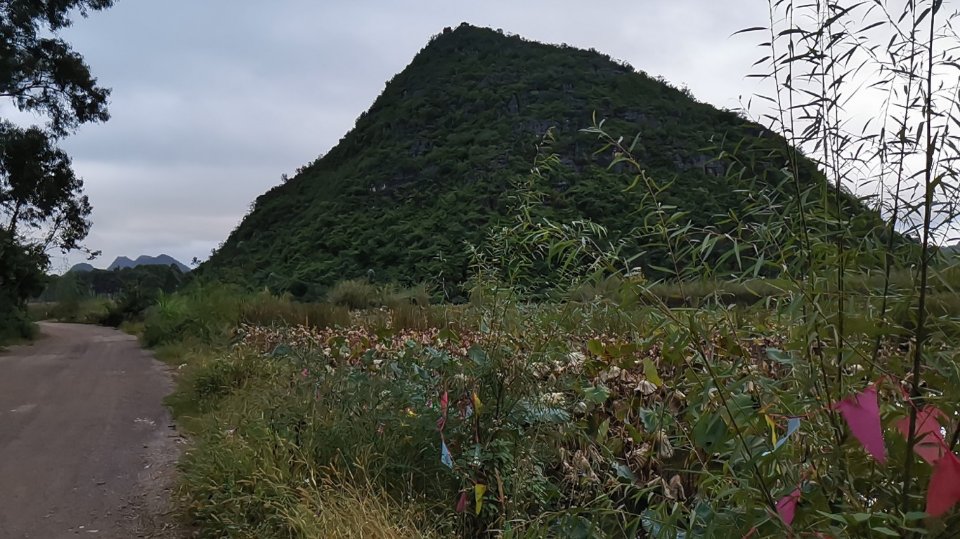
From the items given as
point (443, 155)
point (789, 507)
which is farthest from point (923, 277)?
point (443, 155)

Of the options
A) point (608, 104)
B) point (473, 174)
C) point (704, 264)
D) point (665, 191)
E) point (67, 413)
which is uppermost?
point (608, 104)

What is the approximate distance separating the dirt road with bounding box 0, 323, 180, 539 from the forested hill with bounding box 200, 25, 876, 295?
45.2 feet

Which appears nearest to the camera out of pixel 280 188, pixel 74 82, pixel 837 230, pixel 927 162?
pixel 927 162

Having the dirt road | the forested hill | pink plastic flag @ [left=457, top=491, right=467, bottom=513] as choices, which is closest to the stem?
pink plastic flag @ [left=457, top=491, right=467, bottom=513]

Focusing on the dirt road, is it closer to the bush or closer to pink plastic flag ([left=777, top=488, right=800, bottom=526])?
pink plastic flag ([left=777, top=488, right=800, bottom=526])

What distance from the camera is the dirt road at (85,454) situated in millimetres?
3088

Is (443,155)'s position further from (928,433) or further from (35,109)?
(928,433)

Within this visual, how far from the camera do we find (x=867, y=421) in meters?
1.10

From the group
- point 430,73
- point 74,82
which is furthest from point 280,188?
point 74,82

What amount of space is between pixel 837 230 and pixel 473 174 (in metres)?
36.2

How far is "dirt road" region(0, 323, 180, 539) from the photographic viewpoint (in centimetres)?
309

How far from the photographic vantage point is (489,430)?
2.71m

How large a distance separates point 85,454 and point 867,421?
446cm

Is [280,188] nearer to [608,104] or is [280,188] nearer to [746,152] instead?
[608,104]
